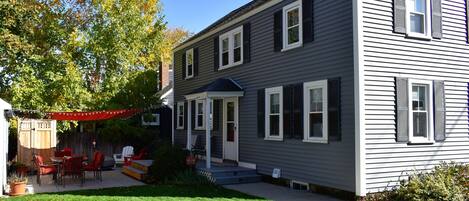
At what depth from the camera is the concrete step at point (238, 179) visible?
13398 millimetres

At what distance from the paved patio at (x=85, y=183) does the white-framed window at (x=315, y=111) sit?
5.77 metres

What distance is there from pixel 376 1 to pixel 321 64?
207 centimetres

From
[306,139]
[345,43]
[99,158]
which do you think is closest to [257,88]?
[306,139]

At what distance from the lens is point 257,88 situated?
14.5 metres

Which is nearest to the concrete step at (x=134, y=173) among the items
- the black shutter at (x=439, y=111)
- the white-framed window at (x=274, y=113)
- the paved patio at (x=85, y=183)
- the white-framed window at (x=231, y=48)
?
the paved patio at (x=85, y=183)

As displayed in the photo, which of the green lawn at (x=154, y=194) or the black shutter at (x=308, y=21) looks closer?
A: the green lawn at (x=154, y=194)

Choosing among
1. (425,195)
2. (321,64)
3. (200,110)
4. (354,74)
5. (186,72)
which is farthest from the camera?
(186,72)

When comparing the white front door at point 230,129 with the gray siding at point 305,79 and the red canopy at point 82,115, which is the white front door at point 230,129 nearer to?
the gray siding at point 305,79

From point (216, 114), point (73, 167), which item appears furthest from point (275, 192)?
point (73, 167)

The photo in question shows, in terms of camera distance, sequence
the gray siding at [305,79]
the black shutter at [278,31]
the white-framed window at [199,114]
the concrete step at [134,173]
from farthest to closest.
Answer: the white-framed window at [199,114]
the concrete step at [134,173]
the black shutter at [278,31]
the gray siding at [305,79]

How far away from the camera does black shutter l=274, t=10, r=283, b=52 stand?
1325 cm

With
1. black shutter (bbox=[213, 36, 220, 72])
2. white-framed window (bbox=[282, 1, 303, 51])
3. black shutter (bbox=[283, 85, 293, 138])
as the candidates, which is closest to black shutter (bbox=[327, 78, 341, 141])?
black shutter (bbox=[283, 85, 293, 138])

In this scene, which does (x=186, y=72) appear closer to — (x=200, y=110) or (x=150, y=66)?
(x=200, y=110)

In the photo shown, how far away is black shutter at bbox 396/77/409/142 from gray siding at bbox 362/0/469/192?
0.13 meters
